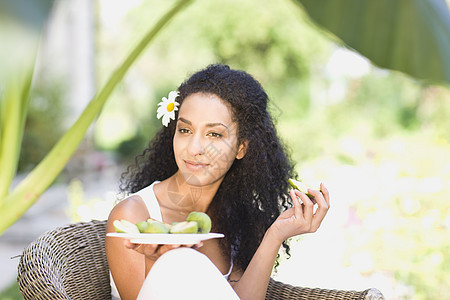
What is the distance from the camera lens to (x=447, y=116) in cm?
754

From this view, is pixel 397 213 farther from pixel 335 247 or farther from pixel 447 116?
pixel 447 116

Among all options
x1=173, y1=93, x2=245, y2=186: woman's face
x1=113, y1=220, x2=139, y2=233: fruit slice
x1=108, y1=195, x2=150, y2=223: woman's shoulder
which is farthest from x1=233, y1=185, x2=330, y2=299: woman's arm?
x1=113, y1=220, x2=139, y2=233: fruit slice

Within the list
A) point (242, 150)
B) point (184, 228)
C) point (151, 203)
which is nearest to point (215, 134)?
point (242, 150)

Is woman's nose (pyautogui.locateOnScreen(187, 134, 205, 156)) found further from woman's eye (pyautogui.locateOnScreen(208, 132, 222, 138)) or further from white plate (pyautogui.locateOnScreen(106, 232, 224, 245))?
white plate (pyautogui.locateOnScreen(106, 232, 224, 245))

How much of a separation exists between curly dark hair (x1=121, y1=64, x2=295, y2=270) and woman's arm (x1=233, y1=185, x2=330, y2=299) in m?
0.26

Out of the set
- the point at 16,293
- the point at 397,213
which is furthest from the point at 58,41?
the point at 397,213

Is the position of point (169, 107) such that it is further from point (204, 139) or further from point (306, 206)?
point (306, 206)

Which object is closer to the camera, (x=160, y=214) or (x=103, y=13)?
(x=160, y=214)

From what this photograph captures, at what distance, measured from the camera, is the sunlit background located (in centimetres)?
336

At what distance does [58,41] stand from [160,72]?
14.2ft

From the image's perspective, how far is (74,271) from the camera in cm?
179

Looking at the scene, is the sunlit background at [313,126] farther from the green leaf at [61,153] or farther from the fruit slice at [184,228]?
the fruit slice at [184,228]

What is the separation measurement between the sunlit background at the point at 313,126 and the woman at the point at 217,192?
933 millimetres

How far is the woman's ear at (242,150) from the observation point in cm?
180
